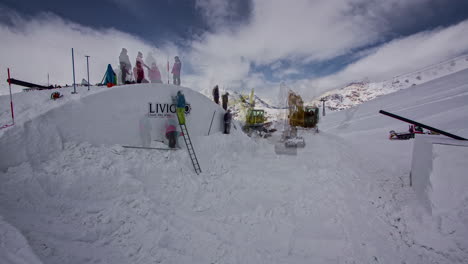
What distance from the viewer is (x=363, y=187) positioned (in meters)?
6.87

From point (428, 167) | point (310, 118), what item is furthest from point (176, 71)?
point (310, 118)

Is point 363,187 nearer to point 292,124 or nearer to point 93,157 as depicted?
point 93,157

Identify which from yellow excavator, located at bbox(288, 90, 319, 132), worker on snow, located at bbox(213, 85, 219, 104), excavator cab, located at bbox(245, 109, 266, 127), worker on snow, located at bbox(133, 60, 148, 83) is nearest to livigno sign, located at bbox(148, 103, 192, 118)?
worker on snow, located at bbox(133, 60, 148, 83)

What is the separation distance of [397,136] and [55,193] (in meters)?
20.2

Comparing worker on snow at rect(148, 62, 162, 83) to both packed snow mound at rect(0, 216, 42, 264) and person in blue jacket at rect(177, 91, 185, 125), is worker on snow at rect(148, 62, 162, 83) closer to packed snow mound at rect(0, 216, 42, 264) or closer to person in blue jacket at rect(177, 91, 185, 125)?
person in blue jacket at rect(177, 91, 185, 125)

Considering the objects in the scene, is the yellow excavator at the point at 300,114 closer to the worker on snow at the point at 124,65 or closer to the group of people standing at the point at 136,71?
the group of people standing at the point at 136,71

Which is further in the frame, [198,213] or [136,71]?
[136,71]

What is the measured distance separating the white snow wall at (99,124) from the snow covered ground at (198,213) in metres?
0.16

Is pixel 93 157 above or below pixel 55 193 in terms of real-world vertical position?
above

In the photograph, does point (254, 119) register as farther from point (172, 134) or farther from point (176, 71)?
point (172, 134)

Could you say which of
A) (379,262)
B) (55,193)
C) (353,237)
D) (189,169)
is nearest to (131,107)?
(189,169)

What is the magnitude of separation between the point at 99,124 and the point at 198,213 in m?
3.96

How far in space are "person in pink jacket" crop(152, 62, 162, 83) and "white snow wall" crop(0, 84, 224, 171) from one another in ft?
4.61

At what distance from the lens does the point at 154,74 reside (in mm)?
8656
